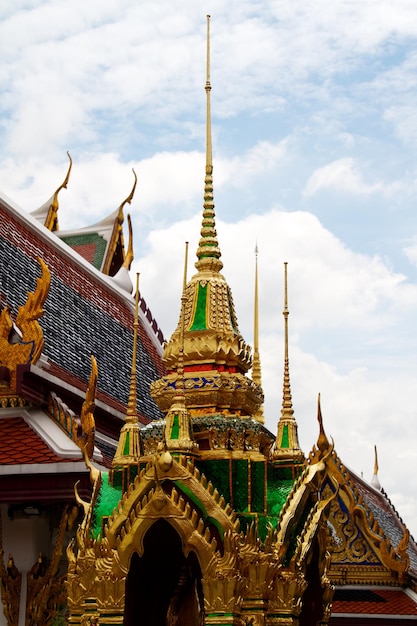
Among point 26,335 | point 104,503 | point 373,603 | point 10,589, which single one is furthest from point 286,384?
point 373,603

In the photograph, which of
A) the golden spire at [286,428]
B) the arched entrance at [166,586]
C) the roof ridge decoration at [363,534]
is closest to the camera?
the arched entrance at [166,586]

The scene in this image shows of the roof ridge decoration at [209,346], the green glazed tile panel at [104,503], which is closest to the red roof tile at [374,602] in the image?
the roof ridge decoration at [209,346]

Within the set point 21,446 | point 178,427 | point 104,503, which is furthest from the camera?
point 21,446

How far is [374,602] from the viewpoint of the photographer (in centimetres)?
1099

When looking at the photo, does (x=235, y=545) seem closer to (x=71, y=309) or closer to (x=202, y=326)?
(x=202, y=326)

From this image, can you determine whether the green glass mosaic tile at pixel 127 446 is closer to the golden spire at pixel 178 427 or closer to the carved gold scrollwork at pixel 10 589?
the golden spire at pixel 178 427

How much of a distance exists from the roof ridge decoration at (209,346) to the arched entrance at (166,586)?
2.54ft

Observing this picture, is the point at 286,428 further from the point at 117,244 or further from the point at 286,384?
the point at 117,244

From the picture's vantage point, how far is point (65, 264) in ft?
42.8

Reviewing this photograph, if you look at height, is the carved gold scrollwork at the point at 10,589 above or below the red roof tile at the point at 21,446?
below

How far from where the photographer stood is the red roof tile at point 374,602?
1081 cm

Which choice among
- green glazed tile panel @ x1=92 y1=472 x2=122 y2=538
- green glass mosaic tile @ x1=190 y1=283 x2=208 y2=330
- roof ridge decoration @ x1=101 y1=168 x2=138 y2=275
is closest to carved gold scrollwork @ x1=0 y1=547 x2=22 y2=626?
green glazed tile panel @ x1=92 y1=472 x2=122 y2=538

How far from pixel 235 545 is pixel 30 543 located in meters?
3.80

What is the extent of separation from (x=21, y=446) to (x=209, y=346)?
2927mm
